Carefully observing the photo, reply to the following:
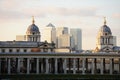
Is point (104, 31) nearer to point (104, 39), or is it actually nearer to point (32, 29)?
point (104, 39)

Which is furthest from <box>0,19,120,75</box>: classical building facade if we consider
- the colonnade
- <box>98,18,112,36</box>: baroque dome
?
<box>98,18,112,36</box>: baroque dome

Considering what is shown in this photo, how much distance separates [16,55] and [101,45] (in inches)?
1958

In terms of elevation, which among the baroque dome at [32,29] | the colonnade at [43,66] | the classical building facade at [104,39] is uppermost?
the baroque dome at [32,29]

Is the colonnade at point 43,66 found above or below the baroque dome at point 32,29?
below

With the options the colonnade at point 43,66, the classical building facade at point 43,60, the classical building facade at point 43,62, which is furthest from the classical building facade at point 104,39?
the classical building facade at point 43,62

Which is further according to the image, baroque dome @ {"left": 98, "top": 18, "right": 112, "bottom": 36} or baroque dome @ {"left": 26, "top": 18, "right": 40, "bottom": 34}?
baroque dome @ {"left": 98, "top": 18, "right": 112, "bottom": 36}

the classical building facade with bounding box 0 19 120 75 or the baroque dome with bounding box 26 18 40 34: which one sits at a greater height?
the baroque dome with bounding box 26 18 40 34

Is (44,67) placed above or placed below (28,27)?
below

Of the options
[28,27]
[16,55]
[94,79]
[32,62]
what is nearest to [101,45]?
[28,27]

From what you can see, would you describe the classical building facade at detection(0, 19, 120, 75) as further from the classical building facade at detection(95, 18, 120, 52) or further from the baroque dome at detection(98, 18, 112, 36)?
the baroque dome at detection(98, 18, 112, 36)

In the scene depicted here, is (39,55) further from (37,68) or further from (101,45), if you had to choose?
(101,45)

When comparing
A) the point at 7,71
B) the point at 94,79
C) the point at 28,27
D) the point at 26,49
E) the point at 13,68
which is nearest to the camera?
the point at 94,79

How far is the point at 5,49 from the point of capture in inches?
5856

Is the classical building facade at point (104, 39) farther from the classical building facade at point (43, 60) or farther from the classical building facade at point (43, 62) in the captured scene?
the classical building facade at point (43, 62)
